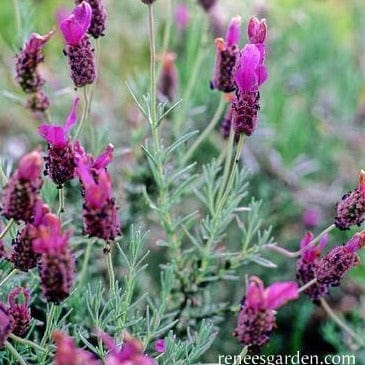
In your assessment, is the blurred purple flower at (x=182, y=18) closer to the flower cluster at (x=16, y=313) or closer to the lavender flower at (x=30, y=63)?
the lavender flower at (x=30, y=63)

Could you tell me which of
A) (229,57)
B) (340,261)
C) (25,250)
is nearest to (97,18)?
(229,57)

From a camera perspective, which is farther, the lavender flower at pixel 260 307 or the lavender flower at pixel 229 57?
the lavender flower at pixel 229 57

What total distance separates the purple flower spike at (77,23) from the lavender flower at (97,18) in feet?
0.25

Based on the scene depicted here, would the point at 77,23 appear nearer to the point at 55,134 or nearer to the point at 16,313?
the point at 55,134

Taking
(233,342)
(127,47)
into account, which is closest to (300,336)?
(233,342)

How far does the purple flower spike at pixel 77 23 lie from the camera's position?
2.96 feet

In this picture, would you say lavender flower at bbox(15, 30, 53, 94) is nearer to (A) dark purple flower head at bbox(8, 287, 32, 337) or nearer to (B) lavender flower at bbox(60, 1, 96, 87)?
(B) lavender flower at bbox(60, 1, 96, 87)

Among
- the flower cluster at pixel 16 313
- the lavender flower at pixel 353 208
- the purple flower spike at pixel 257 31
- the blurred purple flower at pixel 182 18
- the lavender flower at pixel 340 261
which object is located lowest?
the flower cluster at pixel 16 313

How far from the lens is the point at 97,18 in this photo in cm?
101

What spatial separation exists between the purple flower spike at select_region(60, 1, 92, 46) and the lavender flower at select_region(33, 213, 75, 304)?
11.1 inches

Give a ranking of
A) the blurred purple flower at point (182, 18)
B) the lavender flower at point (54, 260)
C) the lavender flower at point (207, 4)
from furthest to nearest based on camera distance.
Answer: the blurred purple flower at point (182, 18)
the lavender flower at point (207, 4)
the lavender flower at point (54, 260)

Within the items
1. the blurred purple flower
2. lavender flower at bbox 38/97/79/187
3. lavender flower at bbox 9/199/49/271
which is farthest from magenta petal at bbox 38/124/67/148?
the blurred purple flower

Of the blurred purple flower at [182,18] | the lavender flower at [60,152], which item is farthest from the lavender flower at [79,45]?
the blurred purple flower at [182,18]

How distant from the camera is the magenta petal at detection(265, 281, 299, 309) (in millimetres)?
715
